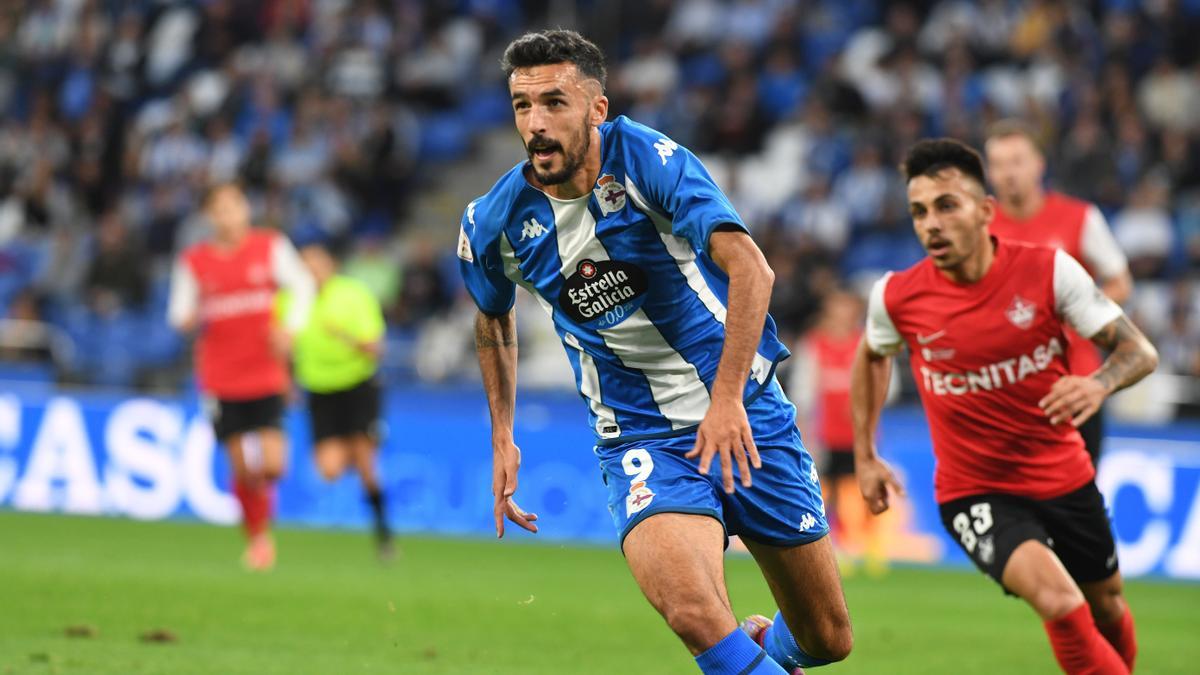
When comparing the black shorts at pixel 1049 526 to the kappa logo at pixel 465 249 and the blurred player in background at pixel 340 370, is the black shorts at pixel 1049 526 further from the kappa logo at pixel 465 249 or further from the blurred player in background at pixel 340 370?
the blurred player in background at pixel 340 370

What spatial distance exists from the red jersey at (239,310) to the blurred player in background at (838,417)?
16.1 ft

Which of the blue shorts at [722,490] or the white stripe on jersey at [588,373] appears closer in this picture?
the blue shorts at [722,490]

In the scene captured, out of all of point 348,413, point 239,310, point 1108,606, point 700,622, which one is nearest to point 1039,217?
point 1108,606

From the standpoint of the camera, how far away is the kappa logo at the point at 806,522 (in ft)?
19.3

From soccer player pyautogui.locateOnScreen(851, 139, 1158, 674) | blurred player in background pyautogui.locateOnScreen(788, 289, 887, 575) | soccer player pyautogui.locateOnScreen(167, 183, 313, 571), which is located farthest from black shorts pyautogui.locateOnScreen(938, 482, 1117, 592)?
blurred player in background pyautogui.locateOnScreen(788, 289, 887, 575)

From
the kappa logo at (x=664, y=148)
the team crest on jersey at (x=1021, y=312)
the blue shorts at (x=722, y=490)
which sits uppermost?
the kappa logo at (x=664, y=148)

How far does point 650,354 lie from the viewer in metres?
5.86

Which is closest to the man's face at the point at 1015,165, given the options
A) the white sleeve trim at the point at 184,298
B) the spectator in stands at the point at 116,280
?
the white sleeve trim at the point at 184,298

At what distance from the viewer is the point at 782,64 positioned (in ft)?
67.5

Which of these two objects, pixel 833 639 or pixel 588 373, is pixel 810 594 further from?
pixel 588 373

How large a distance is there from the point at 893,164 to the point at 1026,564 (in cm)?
1257

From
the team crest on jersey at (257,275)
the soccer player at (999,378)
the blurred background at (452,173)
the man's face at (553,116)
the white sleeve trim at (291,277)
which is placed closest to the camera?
the man's face at (553,116)

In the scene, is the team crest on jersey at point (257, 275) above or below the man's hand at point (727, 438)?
above

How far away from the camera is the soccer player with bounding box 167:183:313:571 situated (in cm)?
1301
